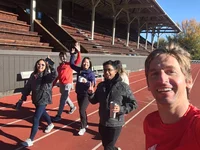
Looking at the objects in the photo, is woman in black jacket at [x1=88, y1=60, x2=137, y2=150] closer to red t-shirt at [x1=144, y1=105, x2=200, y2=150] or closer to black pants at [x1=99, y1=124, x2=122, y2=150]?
black pants at [x1=99, y1=124, x2=122, y2=150]

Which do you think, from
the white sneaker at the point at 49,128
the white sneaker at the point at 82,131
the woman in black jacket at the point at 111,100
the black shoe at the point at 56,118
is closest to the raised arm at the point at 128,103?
the woman in black jacket at the point at 111,100

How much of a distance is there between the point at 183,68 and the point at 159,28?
44.7 metres

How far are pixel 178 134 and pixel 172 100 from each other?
7.7 inches

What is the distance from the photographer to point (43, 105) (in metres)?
4.73

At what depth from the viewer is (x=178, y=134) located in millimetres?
1387

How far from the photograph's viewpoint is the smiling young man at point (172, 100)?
1374 millimetres

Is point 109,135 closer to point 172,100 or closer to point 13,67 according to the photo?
point 172,100

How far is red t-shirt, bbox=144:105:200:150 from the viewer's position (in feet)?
4.24

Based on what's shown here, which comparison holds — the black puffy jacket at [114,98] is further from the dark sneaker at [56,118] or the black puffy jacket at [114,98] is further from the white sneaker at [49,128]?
the dark sneaker at [56,118]

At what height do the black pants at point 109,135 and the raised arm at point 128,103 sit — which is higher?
the raised arm at point 128,103

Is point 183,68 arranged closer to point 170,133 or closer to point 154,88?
point 154,88

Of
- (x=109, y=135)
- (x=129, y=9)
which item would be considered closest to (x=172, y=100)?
(x=109, y=135)

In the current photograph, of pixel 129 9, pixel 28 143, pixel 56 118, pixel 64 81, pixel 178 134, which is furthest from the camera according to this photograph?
pixel 129 9

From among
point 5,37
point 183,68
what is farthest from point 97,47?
point 183,68
